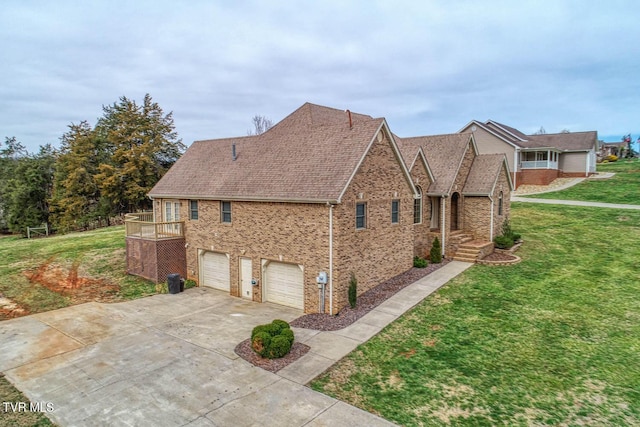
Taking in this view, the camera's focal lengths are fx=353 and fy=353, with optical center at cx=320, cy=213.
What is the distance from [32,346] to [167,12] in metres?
14.0

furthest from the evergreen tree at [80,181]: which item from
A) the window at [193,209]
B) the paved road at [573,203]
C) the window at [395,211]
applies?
the paved road at [573,203]

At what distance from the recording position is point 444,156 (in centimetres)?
2178

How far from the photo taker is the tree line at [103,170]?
37.0 m

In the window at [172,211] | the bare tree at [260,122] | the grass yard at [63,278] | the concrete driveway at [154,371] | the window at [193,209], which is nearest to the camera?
the concrete driveway at [154,371]

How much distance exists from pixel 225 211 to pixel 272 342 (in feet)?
26.9

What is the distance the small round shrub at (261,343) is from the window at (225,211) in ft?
24.6

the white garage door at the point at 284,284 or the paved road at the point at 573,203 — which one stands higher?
the paved road at the point at 573,203

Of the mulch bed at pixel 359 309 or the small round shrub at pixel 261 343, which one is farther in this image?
the mulch bed at pixel 359 309

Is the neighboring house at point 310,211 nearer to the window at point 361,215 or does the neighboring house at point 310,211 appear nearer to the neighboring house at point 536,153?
the window at point 361,215

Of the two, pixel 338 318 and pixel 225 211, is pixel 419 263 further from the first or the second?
pixel 225 211

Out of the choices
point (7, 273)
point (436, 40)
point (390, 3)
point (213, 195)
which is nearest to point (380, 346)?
point (213, 195)

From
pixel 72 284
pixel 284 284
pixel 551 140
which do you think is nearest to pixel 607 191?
pixel 551 140

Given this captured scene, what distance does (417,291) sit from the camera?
1520 cm

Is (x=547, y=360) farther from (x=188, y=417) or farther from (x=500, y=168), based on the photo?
(x=500, y=168)
